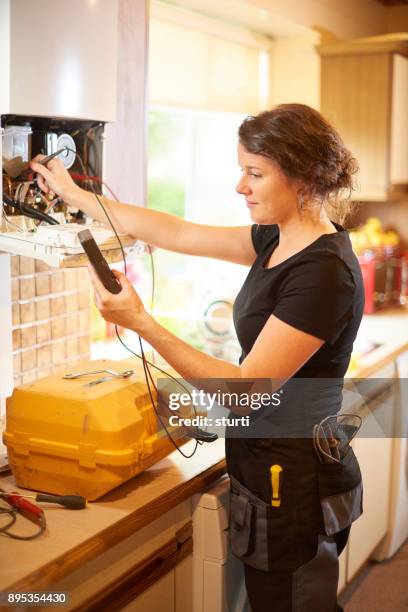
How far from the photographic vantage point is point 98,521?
1490mm

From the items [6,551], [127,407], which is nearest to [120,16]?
[127,407]

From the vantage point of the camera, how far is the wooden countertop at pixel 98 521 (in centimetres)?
132

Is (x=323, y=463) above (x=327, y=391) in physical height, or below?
below

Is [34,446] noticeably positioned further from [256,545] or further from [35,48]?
[35,48]

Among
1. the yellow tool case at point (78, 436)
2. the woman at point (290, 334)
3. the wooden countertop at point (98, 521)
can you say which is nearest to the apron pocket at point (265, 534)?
the woman at point (290, 334)

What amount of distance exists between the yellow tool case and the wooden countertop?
1.9 inches

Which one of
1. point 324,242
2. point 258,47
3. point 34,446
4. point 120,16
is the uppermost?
point 258,47

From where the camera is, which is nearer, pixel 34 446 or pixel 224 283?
pixel 34 446

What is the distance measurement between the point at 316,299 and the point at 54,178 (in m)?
0.67

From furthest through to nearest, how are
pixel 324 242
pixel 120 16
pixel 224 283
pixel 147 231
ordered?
pixel 224 283 < pixel 120 16 < pixel 147 231 < pixel 324 242

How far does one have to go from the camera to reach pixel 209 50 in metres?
3.32

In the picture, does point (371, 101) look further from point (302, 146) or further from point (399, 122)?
point (302, 146)

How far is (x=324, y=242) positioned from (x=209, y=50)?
1.98 meters

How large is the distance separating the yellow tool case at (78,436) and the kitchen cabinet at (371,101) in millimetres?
2391
